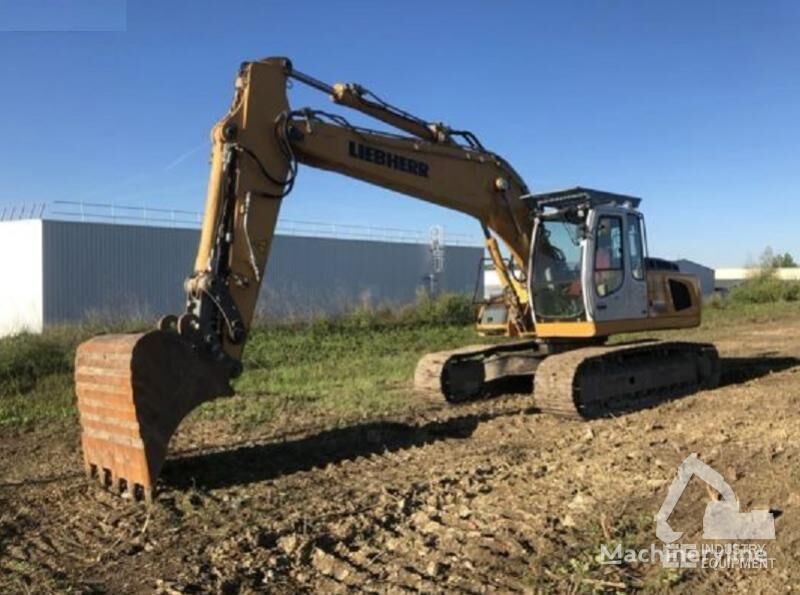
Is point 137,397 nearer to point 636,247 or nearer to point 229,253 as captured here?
point 229,253

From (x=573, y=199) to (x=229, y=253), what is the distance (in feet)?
17.1

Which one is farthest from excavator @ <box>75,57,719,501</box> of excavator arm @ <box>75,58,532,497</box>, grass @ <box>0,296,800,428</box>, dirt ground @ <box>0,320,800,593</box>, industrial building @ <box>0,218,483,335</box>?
industrial building @ <box>0,218,483,335</box>

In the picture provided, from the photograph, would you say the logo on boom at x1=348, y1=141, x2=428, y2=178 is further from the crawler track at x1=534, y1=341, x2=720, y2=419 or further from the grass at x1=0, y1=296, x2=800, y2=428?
the grass at x1=0, y1=296, x2=800, y2=428

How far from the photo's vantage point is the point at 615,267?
11.1 metres

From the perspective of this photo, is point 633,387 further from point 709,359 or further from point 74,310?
point 74,310

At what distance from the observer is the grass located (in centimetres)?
1130

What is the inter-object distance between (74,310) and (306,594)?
2305cm

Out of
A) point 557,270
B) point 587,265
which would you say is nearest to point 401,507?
point 587,265

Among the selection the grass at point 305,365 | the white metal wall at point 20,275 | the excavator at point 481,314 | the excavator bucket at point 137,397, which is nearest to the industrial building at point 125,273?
the white metal wall at point 20,275

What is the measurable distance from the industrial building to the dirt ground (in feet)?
52.0

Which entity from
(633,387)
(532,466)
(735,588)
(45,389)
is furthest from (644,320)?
(45,389)

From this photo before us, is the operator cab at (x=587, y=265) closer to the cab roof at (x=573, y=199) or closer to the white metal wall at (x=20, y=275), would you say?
the cab roof at (x=573, y=199)

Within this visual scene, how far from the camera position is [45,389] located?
13805 mm

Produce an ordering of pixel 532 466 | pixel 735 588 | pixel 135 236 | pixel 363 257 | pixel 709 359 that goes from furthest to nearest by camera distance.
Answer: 1. pixel 363 257
2. pixel 135 236
3. pixel 709 359
4. pixel 532 466
5. pixel 735 588
